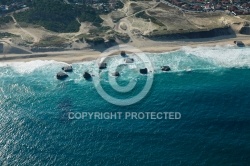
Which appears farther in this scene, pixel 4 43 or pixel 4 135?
pixel 4 43

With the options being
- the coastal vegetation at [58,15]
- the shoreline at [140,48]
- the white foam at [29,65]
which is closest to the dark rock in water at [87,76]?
the shoreline at [140,48]

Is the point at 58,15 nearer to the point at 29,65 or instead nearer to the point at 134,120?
the point at 29,65

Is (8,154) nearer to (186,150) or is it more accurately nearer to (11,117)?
(11,117)

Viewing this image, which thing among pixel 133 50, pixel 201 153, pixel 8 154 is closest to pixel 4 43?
pixel 133 50

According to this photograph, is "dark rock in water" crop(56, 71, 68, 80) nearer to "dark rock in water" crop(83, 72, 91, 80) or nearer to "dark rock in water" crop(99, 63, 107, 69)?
"dark rock in water" crop(83, 72, 91, 80)

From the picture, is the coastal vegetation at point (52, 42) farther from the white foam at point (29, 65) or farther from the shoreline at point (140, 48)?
the white foam at point (29, 65)

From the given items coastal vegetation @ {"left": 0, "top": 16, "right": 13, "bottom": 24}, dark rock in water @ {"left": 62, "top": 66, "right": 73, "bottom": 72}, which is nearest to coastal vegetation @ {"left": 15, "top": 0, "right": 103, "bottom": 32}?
coastal vegetation @ {"left": 0, "top": 16, "right": 13, "bottom": 24}

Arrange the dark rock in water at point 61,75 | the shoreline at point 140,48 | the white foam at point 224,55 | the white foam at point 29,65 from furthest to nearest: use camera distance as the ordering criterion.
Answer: the shoreline at point 140,48
the white foam at point 29,65
the white foam at point 224,55
the dark rock in water at point 61,75
